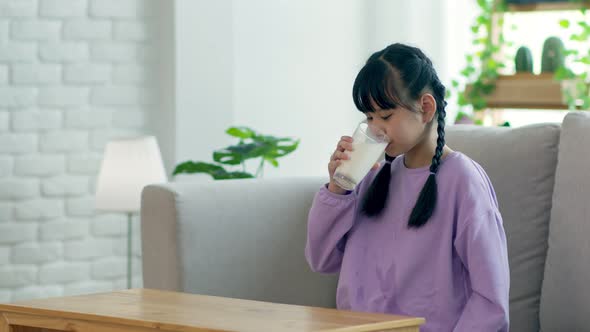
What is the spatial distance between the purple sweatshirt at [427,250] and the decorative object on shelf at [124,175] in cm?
125

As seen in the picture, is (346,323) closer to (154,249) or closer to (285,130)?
(154,249)

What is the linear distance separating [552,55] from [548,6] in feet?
0.62

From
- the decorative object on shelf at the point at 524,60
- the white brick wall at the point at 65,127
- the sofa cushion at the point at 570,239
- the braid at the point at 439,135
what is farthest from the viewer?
the decorative object on shelf at the point at 524,60

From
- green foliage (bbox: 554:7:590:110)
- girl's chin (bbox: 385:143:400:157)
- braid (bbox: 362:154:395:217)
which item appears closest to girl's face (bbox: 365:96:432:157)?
girl's chin (bbox: 385:143:400:157)

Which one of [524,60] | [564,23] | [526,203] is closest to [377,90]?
[526,203]

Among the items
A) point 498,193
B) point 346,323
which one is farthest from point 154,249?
point 346,323

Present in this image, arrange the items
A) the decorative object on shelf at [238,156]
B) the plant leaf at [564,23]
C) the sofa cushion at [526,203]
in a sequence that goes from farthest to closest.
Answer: the plant leaf at [564,23], the decorative object on shelf at [238,156], the sofa cushion at [526,203]

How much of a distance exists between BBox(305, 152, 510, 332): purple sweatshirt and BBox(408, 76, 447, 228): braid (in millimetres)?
13

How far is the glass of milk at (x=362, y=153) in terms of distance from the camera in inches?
67.6

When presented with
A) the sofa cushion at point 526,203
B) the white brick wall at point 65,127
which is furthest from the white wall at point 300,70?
the sofa cushion at point 526,203

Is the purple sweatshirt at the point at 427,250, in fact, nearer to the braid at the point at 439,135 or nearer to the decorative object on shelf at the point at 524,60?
the braid at the point at 439,135

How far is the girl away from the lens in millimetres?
1726

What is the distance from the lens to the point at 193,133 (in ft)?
11.7

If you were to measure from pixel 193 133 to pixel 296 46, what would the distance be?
2.15ft
